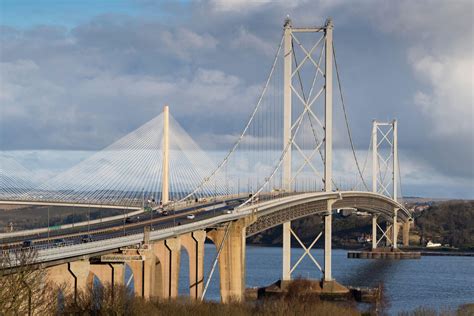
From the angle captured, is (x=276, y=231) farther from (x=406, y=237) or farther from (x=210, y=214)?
(x=210, y=214)

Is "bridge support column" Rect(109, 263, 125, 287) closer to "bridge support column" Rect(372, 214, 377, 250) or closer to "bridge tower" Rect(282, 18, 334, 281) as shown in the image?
"bridge tower" Rect(282, 18, 334, 281)

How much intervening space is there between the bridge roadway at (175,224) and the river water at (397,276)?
10.8ft

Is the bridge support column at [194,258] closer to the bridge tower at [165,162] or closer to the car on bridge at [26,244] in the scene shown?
the bridge tower at [165,162]

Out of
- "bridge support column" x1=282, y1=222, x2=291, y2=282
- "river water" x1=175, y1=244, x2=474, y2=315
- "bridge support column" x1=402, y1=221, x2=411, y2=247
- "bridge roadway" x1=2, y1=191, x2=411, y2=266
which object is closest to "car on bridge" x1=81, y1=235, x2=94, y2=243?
"bridge roadway" x1=2, y1=191, x2=411, y2=266

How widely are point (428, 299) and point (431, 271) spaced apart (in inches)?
864

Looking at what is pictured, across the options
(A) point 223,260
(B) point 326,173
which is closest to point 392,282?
(B) point 326,173

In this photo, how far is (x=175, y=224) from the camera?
35.1 m

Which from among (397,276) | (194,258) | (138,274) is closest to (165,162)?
(194,258)

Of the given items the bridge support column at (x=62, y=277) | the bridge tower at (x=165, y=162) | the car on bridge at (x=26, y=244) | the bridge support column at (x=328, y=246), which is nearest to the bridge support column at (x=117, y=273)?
the bridge support column at (x=62, y=277)

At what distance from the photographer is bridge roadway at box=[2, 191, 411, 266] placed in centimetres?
2579

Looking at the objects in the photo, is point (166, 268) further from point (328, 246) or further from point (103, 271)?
point (328, 246)

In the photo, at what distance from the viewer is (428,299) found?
4556 cm

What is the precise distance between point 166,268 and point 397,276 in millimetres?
29922

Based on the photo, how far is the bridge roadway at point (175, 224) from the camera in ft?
84.6
